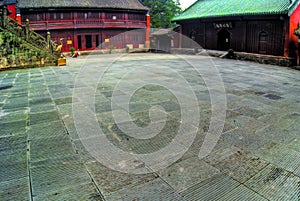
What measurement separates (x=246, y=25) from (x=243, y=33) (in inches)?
26.5

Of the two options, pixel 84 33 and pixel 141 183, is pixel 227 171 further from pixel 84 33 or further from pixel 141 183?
pixel 84 33

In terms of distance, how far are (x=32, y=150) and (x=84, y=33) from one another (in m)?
28.3

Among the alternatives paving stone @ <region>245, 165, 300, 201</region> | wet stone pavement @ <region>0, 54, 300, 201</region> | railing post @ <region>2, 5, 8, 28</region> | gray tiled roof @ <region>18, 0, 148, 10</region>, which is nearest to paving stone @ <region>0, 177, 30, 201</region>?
wet stone pavement @ <region>0, 54, 300, 201</region>

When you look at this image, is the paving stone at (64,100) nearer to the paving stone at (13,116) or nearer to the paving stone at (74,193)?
the paving stone at (13,116)

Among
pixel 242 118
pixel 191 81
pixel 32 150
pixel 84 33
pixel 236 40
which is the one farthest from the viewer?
pixel 84 33

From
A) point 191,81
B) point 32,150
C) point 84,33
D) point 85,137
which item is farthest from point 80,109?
point 84,33

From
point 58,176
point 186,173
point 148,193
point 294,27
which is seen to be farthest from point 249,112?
point 294,27

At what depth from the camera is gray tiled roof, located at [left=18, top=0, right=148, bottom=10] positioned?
2746 centimetres

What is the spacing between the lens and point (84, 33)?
30562 mm

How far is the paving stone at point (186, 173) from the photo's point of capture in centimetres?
336

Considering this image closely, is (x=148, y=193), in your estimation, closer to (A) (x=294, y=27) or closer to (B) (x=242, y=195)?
(B) (x=242, y=195)

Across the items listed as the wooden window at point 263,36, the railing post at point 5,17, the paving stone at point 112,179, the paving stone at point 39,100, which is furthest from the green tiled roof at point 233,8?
the paving stone at point 112,179

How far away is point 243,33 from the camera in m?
21.0

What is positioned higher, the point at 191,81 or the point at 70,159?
the point at 191,81
